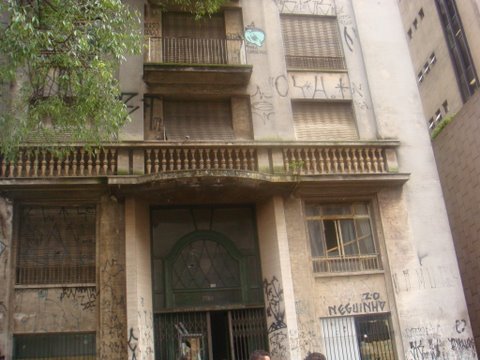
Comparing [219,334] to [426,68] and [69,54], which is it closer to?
[69,54]

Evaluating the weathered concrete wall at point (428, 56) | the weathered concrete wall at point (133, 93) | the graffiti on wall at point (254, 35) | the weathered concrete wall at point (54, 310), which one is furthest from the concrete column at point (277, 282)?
the weathered concrete wall at point (428, 56)

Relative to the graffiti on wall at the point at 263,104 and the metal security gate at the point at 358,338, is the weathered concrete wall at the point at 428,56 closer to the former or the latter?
the graffiti on wall at the point at 263,104

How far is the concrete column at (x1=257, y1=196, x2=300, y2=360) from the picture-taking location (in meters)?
11.4

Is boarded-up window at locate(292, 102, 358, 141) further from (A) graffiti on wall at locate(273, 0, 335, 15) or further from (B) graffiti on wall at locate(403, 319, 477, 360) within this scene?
(B) graffiti on wall at locate(403, 319, 477, 360)

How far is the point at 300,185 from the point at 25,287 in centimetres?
649

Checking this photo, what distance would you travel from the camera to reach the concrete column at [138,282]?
35.2ft

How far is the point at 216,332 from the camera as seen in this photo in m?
12.3

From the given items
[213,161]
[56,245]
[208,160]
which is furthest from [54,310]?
[213,161]

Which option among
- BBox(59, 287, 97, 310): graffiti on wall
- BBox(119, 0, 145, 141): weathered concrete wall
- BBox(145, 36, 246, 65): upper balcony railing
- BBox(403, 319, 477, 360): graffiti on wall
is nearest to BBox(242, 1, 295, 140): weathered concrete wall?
BBox(145, 36, 246, 65): upper balcony railing

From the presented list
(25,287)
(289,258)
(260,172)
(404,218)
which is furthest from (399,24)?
(25,287)

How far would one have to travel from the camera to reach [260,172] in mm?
11727

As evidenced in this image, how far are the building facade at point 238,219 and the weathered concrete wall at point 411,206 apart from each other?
0.12ft

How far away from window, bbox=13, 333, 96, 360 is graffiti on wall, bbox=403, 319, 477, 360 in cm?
700

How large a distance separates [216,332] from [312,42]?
819 centimetres
